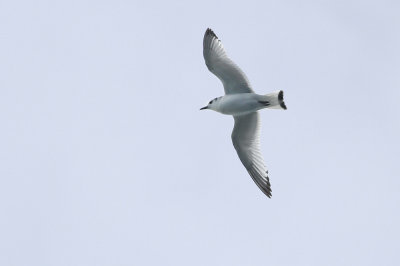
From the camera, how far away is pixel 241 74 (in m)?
17.0

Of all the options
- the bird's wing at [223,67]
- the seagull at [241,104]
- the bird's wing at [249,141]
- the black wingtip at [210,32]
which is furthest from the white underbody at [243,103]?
the black wingtip at [210,32]

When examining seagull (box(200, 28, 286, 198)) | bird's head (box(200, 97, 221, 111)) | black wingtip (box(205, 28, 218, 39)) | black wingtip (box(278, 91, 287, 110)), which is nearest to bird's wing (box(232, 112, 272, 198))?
seagull (box(200, 28, 286, 198))

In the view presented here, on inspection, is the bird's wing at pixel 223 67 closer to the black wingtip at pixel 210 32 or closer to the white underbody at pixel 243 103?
the black wingtip at pixel 210 32

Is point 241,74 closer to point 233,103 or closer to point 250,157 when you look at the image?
point 233,103

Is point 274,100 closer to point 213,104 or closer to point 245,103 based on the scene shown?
point 245,103

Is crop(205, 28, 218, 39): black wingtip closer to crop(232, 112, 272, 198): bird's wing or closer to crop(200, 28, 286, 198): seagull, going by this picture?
crop(200, 28, 286, 198): seagull

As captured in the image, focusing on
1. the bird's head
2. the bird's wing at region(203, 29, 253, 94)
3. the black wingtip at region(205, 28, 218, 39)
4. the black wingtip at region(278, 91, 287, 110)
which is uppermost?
the black wingtip at region(205, 28, 218, 39)

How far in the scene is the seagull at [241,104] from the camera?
1686 centimetres

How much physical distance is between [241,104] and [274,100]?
683 mm

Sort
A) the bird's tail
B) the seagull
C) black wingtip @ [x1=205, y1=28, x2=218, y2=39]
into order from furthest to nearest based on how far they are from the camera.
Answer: black wingtip @ [x1=205, y1=28, x2=218, y2=39] → the seagull → the bird's tail

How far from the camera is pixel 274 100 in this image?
16.8 m

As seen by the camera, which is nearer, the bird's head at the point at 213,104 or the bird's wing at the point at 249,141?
the bird's head at the point at 213,104

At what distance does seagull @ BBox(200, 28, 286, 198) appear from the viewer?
16859 millimetres

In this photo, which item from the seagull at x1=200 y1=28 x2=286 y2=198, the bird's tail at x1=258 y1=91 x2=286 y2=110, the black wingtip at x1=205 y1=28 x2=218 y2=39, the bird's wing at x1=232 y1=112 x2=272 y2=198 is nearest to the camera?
the bird's tail at x1=258 y1=91 x2=286 y2=110
